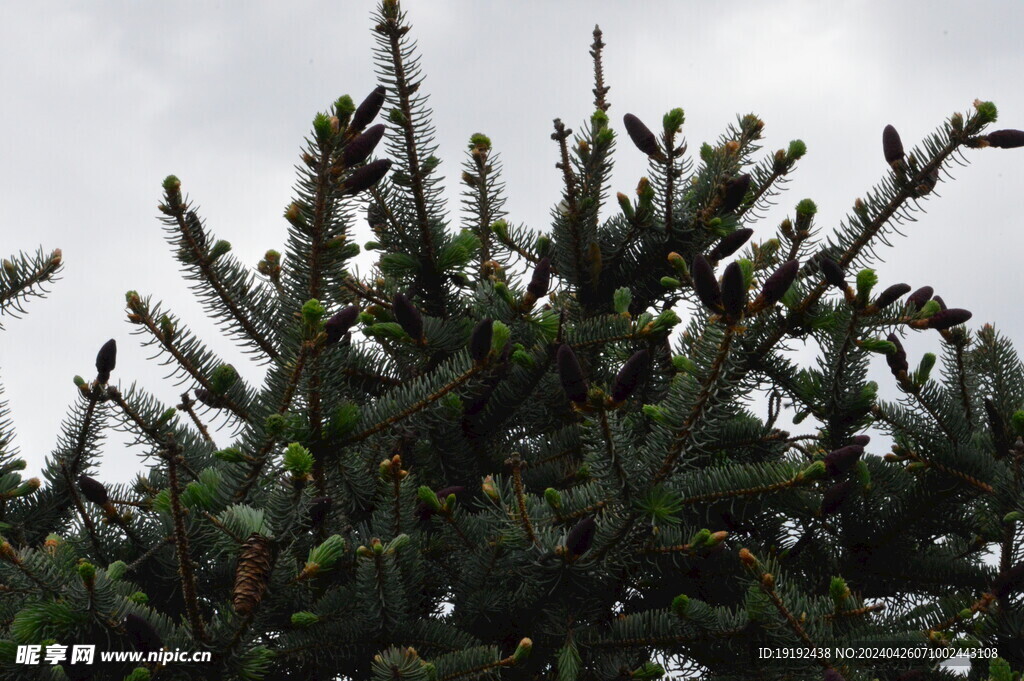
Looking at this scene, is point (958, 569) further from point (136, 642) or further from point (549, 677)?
point (136, 642)

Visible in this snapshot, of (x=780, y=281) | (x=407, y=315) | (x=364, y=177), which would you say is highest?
(x=364, y=177)

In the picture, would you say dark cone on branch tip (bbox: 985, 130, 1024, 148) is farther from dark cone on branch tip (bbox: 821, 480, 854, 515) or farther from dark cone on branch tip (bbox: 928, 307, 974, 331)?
dark cone on branch tip (bbox: 821, 480, 854, 515)

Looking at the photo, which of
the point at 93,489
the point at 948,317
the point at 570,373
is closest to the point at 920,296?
the point at 948,317

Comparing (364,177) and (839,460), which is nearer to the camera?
(839,460)

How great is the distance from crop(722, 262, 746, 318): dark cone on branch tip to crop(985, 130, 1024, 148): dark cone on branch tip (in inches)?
62.7

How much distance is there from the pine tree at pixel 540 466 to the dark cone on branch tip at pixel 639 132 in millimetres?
33

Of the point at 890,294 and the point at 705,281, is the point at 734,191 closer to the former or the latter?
the point at 890,294

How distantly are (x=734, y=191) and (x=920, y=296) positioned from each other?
0.86 meters

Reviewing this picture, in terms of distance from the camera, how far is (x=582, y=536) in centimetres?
250

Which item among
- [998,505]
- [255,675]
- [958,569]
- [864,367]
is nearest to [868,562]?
[958,569]

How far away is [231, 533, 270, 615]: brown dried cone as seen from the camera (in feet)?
7.59

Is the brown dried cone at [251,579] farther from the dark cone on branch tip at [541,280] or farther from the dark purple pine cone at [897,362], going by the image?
the dark purple pine cone at [897,362]

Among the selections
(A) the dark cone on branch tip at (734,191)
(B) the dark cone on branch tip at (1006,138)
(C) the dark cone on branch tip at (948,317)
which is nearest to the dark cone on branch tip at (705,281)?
(C) the dark cone on branch tip at (948,317)

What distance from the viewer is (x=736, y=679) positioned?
2902 mm
